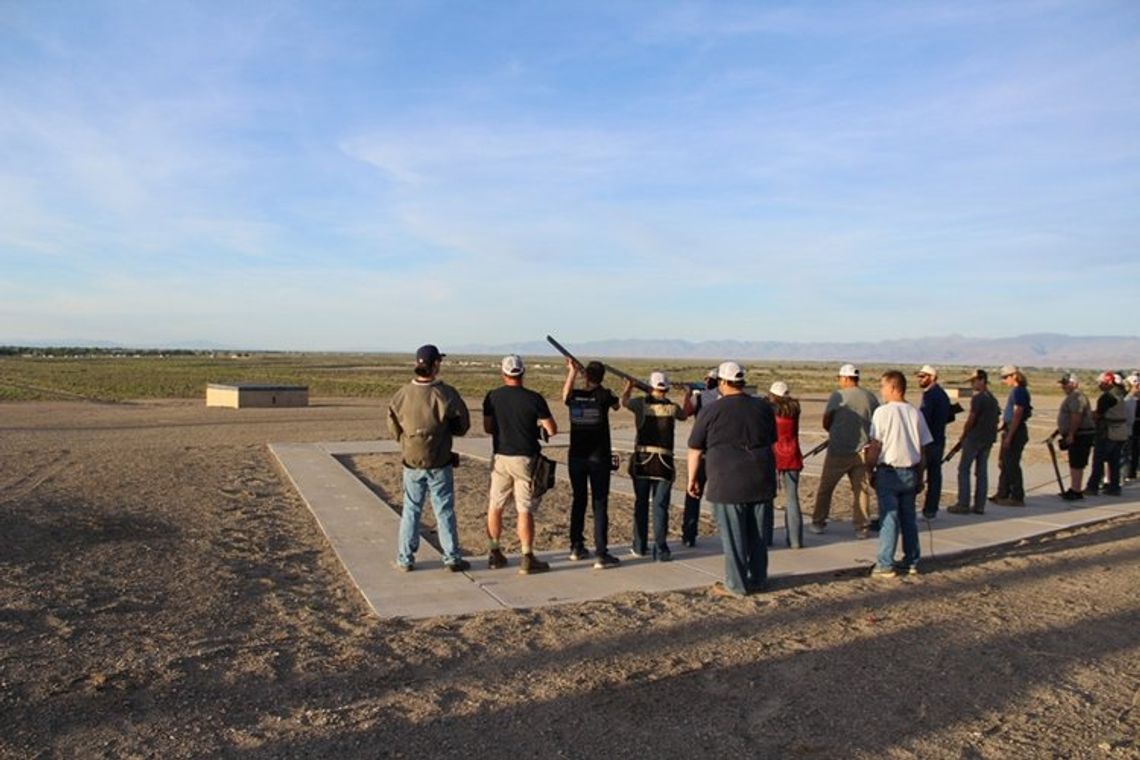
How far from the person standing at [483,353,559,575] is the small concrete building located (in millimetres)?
22734

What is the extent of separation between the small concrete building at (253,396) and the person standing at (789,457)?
22814mm

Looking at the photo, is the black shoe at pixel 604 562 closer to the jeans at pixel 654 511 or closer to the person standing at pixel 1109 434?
the jeans at pixel 654 511

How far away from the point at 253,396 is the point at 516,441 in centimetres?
2335

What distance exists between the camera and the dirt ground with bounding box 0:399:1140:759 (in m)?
3.95

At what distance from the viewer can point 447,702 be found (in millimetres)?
4324

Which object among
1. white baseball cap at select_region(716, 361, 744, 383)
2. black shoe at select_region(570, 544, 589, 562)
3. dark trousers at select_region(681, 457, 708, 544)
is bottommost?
black shoe at select_region(570, 544, 589, 562)

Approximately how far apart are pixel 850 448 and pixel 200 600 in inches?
221

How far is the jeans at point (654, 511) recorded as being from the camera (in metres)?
7.18

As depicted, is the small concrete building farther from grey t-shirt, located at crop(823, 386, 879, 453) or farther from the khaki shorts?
grey t-shirt, located at crop(823, 386, 879, 453)

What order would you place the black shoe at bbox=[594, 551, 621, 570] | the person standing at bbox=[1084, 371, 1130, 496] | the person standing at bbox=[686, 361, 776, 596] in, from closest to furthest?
1. the person standing at bbox=[686, 361, 776, 596]
2. the black shoe at bbox=[594, 551, 621, 570]
3. the person standing at bbox=[1084, 371, 1130, 496]

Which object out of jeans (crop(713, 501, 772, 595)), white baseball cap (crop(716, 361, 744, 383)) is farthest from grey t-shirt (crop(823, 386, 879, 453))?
white baseball cap (crop(716, 361, 744, 383))

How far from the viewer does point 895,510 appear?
22.8ft

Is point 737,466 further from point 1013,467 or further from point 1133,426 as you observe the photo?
point 1133,426

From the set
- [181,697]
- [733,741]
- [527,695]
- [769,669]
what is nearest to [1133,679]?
[769,669]
